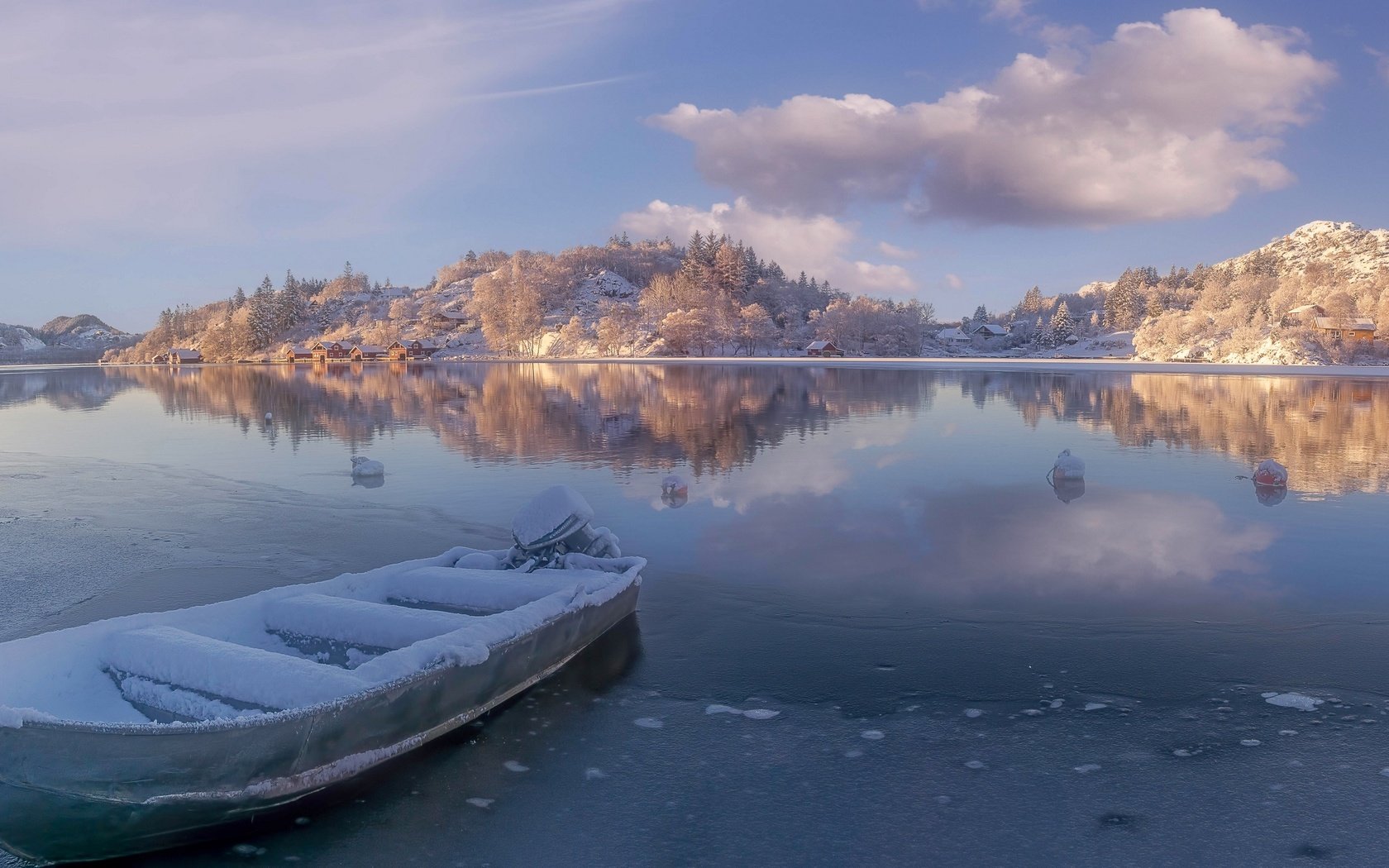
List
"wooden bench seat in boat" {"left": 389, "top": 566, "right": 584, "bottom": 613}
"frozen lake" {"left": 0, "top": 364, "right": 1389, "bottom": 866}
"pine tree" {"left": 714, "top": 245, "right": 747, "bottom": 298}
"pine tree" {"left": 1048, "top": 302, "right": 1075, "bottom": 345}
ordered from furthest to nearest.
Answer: "pine tree" {"left": 714, "top": 245, "right": 747, "bottom": 298} → "pine tree" {"left": 1048, "top": 302, "right": 1075, "bottom": 345} → "wooden bench seat in boat" {"left": 389, "top": 566, "right": 584, "bottom": 613} → "frozen lake" {"left": 0, "top": 364, "right": 1389, "bottom": 866}

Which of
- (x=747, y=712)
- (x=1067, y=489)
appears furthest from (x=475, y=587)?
(x=1067, y=489)

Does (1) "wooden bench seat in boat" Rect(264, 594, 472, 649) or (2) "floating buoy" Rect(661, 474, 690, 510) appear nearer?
(1) "wooden bench seat in boat" Rect(264, 594, 472, 649)

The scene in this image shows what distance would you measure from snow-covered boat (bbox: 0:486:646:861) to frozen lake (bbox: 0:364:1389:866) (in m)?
0.37

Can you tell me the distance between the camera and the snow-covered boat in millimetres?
5691

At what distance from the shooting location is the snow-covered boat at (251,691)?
224 inches

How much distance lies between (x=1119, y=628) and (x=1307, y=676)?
1.88 metres

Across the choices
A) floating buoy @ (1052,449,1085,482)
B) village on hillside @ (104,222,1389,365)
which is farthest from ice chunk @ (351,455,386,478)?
village on hillside @ (104,222,1389,365)

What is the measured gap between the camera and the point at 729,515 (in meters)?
16.3

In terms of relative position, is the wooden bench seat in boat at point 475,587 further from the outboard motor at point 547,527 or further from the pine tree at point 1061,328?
the pine tree at point 1061,328

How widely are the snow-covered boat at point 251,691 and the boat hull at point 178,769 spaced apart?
0.01 m

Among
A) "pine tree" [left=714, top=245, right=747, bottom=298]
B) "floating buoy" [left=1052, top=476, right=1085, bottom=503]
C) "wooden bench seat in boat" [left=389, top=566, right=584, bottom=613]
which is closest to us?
"wooden bench seat in boat" [left=389, top=566, right=584, bottom=613]

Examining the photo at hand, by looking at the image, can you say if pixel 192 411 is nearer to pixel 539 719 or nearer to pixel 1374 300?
pixel 539 719

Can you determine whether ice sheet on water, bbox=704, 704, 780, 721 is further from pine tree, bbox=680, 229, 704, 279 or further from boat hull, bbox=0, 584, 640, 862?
pine tree, bbox=680, 229, 704, 279

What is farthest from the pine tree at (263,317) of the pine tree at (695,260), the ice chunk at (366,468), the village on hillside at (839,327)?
the ice chunk at (366,468)
